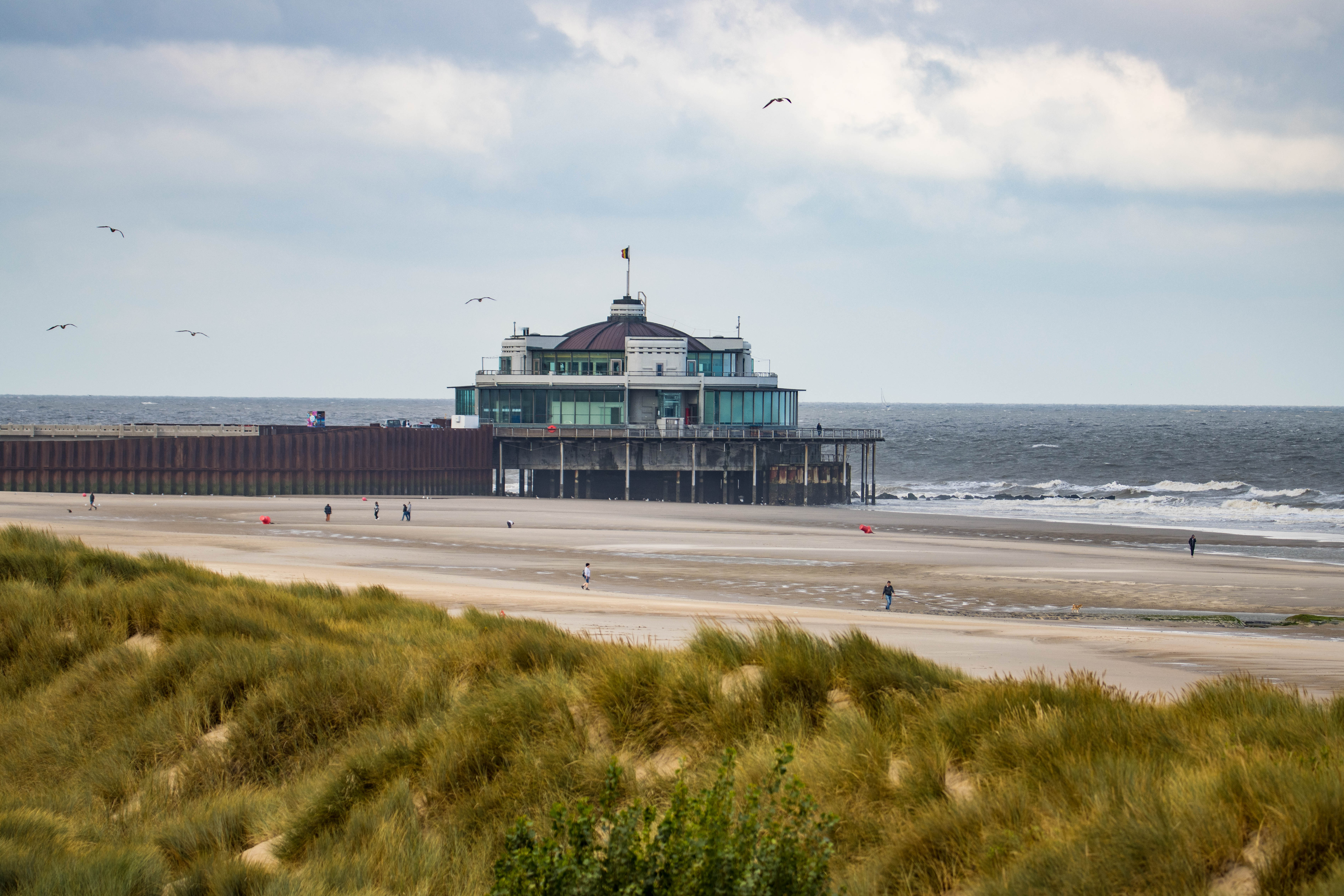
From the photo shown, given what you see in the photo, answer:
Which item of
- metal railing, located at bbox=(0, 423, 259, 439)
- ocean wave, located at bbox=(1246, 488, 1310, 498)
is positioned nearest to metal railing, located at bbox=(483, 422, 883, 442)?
metal railing, located at bbox=(0, 423, 259, 439)

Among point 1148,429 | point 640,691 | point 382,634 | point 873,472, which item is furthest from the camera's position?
point 1148,429

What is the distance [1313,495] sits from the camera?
70875mm

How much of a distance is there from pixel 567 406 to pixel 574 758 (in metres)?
58.1

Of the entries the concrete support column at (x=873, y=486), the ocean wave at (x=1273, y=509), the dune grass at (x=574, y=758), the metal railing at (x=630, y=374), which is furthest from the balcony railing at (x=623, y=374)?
the dune grass at (x=574, y=758)

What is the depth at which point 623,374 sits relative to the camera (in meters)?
66.2

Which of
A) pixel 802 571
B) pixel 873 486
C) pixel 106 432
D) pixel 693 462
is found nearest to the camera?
pixel 802 571

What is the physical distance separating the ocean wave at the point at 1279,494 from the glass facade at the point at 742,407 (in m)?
31.2

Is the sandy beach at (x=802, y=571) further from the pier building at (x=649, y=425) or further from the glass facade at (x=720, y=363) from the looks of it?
the glass facade at (x=720, y=363)

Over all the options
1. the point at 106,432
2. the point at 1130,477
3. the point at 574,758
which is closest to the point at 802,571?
the point at 574,758

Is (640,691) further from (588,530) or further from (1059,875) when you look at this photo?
(588,530)

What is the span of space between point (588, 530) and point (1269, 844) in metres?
39.8

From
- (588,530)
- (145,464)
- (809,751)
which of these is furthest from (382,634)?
(145,464)

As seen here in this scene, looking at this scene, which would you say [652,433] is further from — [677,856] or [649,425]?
[677,856]

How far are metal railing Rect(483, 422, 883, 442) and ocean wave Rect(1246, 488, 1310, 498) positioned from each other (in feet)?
86.4
